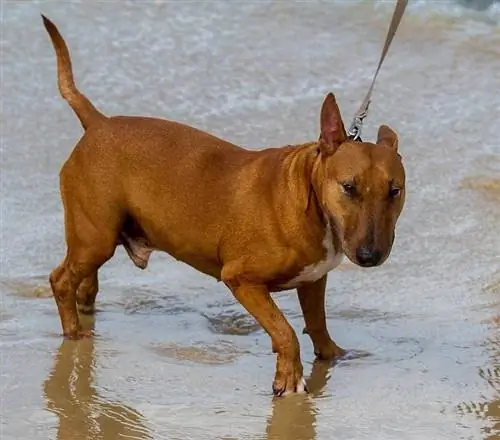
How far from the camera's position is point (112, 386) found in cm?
515

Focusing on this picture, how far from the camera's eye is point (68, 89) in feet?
19.8

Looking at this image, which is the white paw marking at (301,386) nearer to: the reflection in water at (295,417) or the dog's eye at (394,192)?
the reflection in water at (295,417)

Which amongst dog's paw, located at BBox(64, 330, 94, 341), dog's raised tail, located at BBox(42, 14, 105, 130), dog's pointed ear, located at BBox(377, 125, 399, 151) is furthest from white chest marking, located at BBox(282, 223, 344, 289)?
dog's raised tail, located at BBox(42, 14, 105, 130)

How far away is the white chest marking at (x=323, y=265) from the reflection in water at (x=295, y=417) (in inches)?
16.1

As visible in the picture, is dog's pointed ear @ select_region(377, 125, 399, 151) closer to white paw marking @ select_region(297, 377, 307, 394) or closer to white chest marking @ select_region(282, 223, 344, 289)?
white chest marking @ select_region(282, 223, 344, 289)

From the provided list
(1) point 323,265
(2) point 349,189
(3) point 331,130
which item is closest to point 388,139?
(3) point 331,130

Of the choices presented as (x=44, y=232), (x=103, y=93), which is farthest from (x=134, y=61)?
(x=44, y=232)

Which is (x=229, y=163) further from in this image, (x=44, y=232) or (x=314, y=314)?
(x=44, y=232)

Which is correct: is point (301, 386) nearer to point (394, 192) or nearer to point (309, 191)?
point (309, 191)

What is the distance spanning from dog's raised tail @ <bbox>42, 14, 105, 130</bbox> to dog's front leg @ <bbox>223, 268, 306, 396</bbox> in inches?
46.1

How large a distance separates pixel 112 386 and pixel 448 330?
1.59 m

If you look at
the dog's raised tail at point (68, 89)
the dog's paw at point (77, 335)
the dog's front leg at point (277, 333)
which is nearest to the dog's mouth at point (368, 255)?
the dog's front leg at point (277, 333)

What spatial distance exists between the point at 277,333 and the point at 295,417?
1.32 ft

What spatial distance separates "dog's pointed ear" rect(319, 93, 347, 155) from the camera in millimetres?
4898
